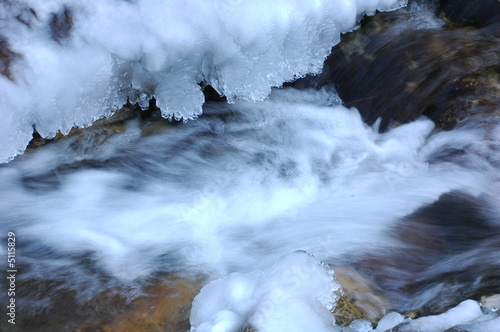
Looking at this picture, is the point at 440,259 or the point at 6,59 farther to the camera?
the point at 6,59

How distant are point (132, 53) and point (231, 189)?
48.8 inches

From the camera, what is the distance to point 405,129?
3.86 m

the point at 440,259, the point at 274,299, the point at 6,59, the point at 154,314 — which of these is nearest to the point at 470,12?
the point at 440,259

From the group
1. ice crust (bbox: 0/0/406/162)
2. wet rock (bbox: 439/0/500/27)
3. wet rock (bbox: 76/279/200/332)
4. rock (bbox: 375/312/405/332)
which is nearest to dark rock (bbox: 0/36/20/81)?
ice crust (bbox: 0/0/406/162)

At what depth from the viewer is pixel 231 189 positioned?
3840 mm

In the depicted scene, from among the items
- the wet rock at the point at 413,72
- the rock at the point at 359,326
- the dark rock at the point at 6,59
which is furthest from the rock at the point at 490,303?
the dark rock at the point at 6,59

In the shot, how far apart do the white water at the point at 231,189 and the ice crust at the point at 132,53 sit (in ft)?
1.02

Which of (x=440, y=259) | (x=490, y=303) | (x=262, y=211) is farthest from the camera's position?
(x=262, y=211)

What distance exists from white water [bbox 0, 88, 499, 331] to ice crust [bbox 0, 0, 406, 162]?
312 millimetres

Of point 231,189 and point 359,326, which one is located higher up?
point 231,189

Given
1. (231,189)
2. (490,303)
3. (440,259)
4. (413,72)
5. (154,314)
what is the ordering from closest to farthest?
1. (490,303)
2. (154,314)
3. (440,259)
4. (231,189)
5. (413,72)

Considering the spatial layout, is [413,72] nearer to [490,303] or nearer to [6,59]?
[490,303]

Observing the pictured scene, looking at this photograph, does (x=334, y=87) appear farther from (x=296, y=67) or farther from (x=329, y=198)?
(x=329, y=198)

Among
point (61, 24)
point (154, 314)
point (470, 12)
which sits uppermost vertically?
point (470, 12)
